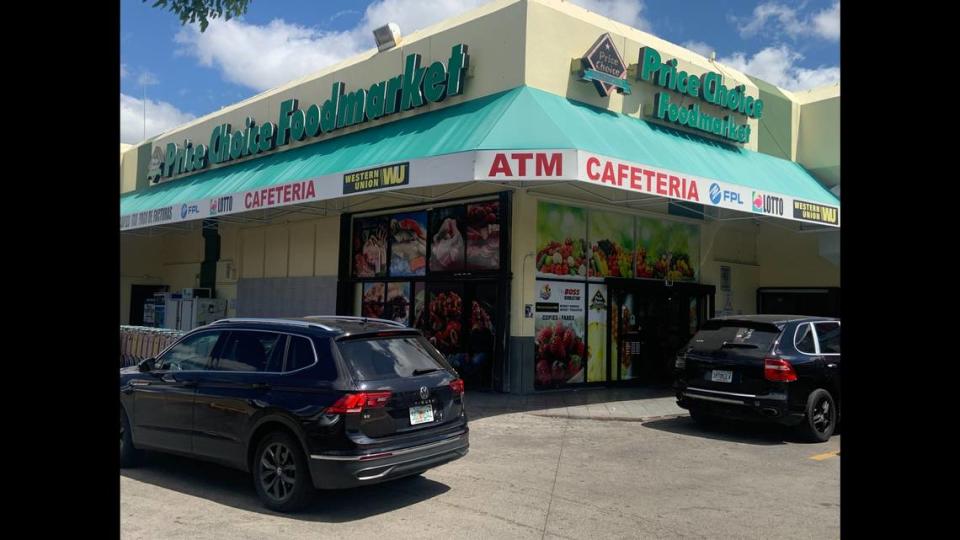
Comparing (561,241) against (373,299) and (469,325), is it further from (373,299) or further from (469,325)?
(373,299)

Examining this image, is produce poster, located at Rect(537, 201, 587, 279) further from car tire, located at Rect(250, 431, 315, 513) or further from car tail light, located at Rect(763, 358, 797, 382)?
car tire, located at Rect(250, 431, 315, 513)

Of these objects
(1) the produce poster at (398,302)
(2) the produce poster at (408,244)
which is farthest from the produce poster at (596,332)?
(1) the produce poster at (398,302)

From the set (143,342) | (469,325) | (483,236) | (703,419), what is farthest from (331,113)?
(703,419)

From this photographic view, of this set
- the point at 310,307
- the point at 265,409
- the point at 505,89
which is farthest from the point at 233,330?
the point at 310,307

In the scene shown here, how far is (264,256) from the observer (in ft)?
Result: 69.2

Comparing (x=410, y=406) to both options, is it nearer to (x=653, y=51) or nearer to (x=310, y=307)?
(x=653, y=51)

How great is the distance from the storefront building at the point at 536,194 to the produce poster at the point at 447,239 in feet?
0.14

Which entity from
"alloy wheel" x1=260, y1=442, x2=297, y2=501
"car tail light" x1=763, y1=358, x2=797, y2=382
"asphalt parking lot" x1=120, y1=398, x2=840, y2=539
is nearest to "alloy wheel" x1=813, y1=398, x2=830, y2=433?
"asphalt parking lot" x1=120, y1=398, x2=840, y2=539

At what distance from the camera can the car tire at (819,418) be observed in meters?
9.59

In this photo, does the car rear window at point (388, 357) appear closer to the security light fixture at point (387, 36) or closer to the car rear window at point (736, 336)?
the car rear window at point (736, 336)

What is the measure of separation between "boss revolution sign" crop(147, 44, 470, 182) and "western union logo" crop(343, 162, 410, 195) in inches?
94.1

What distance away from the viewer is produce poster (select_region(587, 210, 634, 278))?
49.7ft
